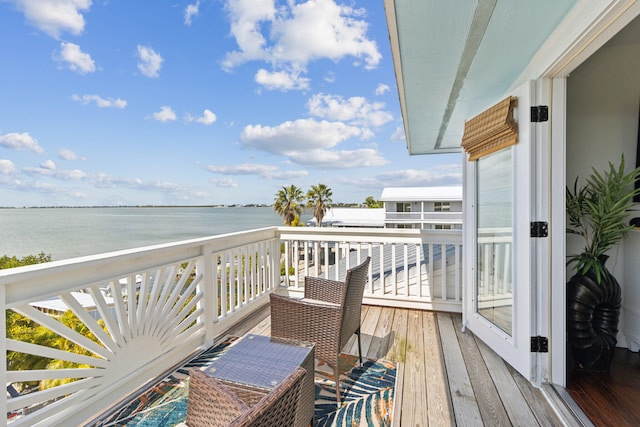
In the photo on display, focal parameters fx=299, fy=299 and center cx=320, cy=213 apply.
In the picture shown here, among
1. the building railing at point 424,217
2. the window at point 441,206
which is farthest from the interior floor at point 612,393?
the window at point 441,206

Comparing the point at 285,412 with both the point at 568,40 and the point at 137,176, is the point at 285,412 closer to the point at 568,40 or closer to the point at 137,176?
the point at 568,40

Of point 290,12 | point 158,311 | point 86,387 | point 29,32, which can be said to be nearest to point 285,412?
point 86,387

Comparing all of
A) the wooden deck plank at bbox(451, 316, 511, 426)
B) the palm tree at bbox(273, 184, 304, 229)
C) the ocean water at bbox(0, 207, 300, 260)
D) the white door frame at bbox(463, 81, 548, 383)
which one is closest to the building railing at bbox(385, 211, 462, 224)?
the palm tree at bbox(273, 184, 304, 229)

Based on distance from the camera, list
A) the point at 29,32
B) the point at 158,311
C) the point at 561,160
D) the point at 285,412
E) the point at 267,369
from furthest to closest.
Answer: the point at 29,32
the point at 158,311
the point at 561,160
the point at 267,369
the point at 285,412

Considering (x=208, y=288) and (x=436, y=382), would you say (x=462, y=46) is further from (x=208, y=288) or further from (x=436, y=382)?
(x=208, y=288)

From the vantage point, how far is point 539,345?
204 cm

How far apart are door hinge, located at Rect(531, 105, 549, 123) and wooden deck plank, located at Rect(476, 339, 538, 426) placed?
71.3 inches

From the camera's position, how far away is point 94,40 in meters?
12.5

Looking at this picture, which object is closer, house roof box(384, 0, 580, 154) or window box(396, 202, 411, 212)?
house roof box(384, 0, 580, 154)

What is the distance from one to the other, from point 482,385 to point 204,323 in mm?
2237

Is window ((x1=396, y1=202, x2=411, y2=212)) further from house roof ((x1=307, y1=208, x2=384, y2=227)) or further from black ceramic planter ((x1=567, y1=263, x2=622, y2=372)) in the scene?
black ceramic planter ((x1=567, y1=263, x2=622, y2=372))

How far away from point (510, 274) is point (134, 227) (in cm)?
2760

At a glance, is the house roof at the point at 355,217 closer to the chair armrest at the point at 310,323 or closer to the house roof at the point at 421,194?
the house roof at the point at 421,194

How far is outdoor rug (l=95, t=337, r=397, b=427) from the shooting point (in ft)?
5.73
